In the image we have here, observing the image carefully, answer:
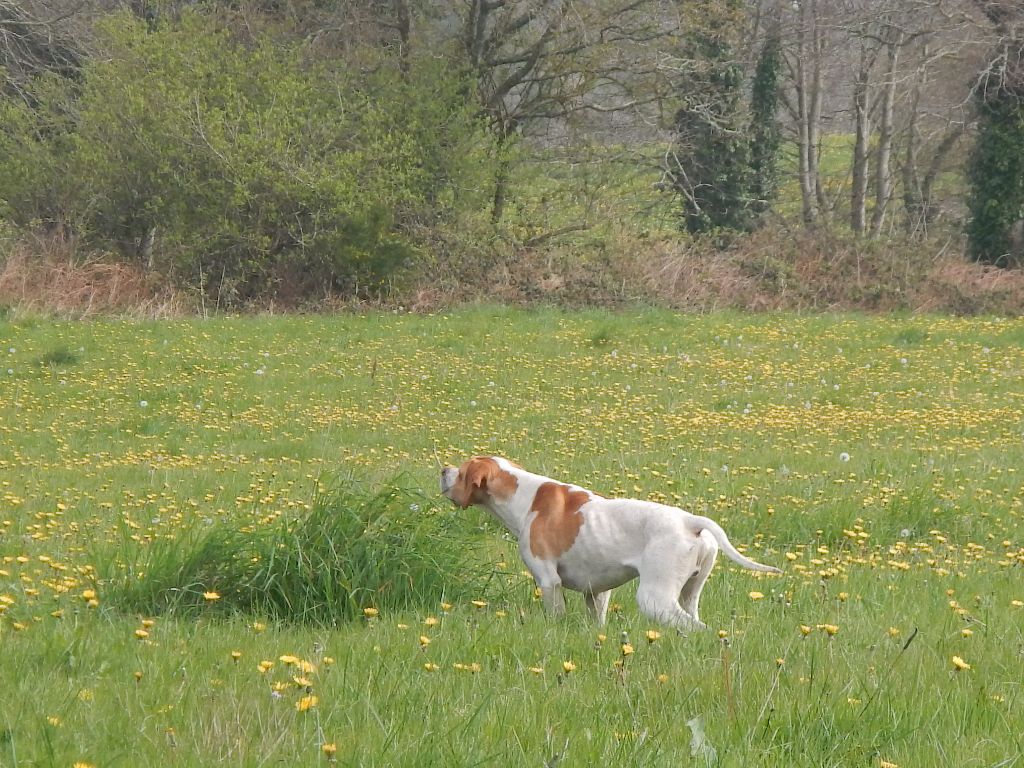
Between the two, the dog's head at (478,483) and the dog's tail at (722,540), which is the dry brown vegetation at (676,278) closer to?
the dog's head at (478,483)

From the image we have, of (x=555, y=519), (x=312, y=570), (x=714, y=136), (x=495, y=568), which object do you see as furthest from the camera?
(x=714, y=136)

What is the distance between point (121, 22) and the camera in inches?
1018

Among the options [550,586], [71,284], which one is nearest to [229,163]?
[71,284]

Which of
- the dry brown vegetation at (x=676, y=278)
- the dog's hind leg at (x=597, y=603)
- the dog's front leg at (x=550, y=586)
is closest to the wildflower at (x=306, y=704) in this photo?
the dog's front leg at (x=550, y=586)

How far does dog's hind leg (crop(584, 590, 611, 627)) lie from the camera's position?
5332 mm

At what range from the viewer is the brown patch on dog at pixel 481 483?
5629mm

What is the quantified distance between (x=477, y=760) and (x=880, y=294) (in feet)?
81.7

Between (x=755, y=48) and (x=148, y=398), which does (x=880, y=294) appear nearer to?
(x=755, y=48)

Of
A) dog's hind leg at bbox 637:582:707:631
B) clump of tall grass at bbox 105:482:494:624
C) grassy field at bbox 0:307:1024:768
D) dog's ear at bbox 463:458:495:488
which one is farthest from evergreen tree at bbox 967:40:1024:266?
dog's hind leg at bbox 637:582:707:631

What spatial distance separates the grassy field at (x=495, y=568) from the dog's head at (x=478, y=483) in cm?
24

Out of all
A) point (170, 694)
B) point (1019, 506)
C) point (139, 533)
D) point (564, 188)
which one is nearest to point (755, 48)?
point (564, 188)

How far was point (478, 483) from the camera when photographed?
18.5 ft

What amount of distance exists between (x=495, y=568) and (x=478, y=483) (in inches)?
24.0

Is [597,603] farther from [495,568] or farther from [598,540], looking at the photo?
[495,568]
